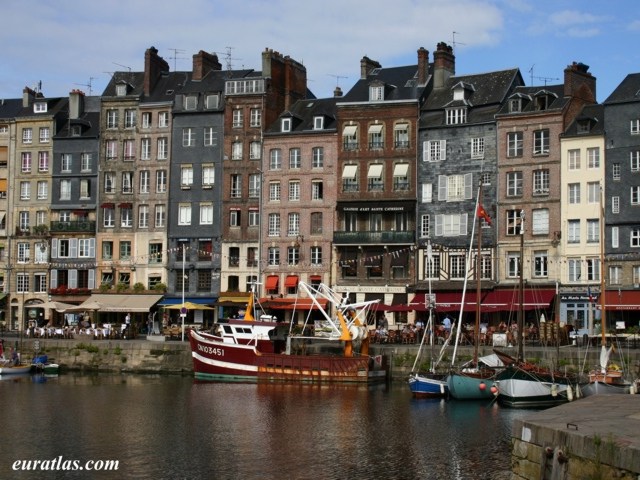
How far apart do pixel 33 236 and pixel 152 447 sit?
46920mm

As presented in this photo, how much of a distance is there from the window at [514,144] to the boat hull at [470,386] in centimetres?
2215

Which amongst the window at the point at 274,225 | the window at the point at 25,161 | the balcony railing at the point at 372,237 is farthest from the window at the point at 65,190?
the balcony railing at the point at 372,237

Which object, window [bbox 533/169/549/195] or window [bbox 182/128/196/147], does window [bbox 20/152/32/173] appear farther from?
window [bbox 533/169/549/195]

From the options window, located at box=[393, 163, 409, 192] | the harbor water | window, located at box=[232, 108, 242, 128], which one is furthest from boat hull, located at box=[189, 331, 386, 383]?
window, located at box=[232, 108, 242, 128]

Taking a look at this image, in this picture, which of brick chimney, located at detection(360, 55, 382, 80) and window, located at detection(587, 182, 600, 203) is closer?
window, located at detection(587, 182, 600, 203)

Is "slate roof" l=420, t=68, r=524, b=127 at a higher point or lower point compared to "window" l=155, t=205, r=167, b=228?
higher

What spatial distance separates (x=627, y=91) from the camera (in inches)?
2542

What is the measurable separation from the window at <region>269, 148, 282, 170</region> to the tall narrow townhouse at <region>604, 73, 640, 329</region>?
22.1m

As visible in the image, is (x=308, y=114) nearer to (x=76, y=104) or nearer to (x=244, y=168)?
(x=244, y=168)

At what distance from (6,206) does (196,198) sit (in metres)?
15.5

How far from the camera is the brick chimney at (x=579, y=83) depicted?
67062mm

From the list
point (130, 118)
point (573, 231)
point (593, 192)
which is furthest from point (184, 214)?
point (593, 192)

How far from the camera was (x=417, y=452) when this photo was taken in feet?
115

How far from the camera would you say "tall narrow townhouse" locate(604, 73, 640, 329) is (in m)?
62.3
